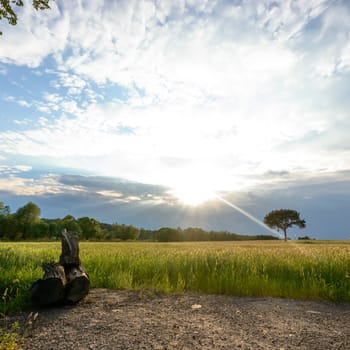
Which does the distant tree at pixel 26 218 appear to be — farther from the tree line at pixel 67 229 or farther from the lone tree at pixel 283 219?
the lone tree at pixel 283 219

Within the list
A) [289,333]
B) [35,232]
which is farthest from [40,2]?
[35,232]

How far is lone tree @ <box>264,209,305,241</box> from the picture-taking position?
82500 millimetres

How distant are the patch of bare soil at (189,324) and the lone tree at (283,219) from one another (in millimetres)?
80461

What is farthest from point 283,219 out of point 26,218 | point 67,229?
point 26,218

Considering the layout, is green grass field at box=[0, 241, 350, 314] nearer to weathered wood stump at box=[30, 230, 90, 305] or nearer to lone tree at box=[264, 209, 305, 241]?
weathered wood stump at box=[30, 230, 90, 305]

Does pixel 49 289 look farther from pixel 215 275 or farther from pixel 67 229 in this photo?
pixel 67 229

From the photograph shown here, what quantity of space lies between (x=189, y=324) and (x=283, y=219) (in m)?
83.9

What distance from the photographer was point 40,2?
379 inches

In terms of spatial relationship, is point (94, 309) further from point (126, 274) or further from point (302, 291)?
point (302, 291)

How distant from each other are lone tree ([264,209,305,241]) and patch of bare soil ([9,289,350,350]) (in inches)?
3168

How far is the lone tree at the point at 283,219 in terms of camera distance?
82500 millimetres

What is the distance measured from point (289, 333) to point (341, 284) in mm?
4379

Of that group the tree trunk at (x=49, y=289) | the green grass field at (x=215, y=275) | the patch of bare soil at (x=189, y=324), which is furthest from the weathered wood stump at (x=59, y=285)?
the green grass field at (x=215, y=275)

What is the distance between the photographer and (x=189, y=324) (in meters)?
5.07
